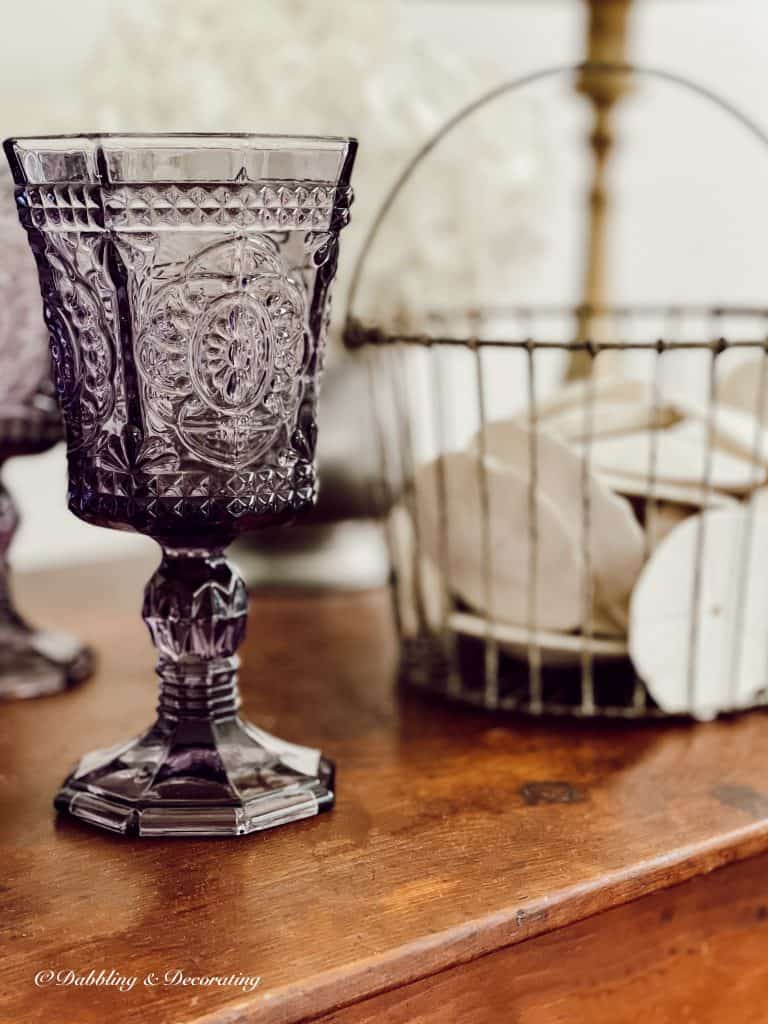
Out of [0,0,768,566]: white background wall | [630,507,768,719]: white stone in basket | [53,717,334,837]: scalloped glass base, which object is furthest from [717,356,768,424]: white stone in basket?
[0,0,768,566]: white background wall

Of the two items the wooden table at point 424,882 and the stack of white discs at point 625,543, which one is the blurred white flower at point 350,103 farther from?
the wooden table at point 424,882

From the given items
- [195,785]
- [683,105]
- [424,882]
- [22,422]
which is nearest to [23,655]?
[22,422]

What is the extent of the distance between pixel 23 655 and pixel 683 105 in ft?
4.51

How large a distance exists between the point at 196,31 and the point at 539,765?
66 cm

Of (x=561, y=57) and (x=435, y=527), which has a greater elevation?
(x=561, y=57)

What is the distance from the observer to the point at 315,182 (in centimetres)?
53

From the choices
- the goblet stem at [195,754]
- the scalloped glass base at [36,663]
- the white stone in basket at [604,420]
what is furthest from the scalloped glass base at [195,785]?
the white stone in basket at [604,420]

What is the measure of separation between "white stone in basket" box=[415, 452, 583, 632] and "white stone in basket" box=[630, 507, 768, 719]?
4 centimetres

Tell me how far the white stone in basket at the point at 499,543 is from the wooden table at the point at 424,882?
0.07 meters

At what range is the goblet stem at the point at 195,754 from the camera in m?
0.57

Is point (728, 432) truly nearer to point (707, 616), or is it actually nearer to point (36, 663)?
point (707, 616)

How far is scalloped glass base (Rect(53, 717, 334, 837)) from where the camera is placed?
1.85ft

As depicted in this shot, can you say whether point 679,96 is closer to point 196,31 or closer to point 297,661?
point 196,31

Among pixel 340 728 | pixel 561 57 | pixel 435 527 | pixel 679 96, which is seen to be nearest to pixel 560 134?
pixel 561 57
